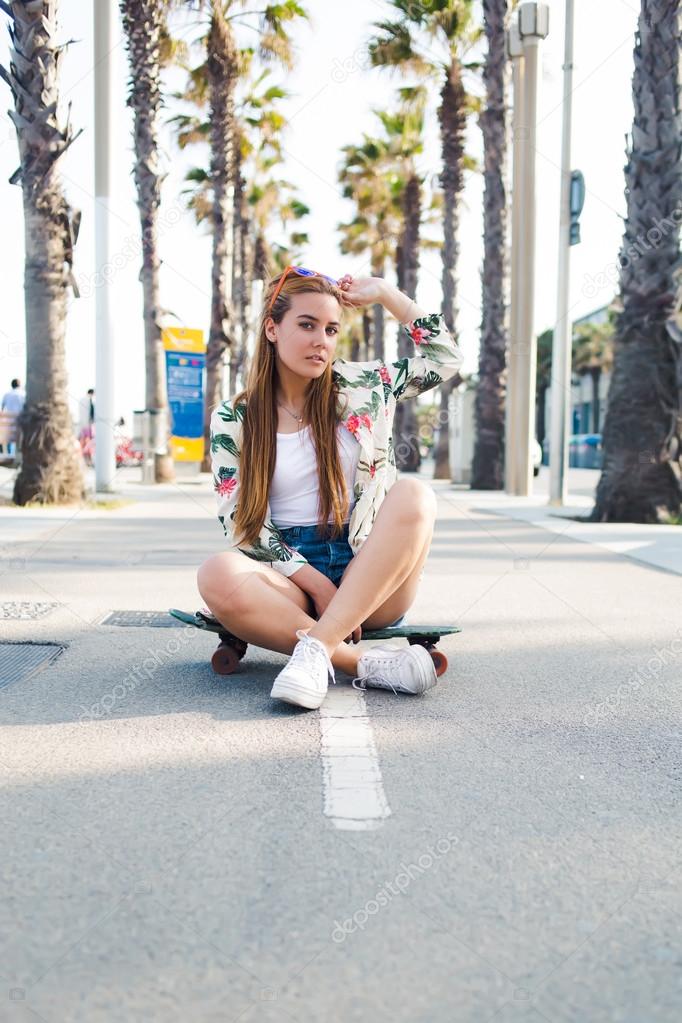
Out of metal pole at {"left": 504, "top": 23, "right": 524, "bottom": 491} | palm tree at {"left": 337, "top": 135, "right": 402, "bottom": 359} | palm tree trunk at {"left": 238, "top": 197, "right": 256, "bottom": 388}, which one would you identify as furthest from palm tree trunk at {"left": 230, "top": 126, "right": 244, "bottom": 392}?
metal pole at {"left": 504, "top": 23, "right": 524, "bottom": 491}

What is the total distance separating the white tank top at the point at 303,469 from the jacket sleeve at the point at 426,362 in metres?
0.32

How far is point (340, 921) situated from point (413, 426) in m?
30.2

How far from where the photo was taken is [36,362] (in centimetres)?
1222

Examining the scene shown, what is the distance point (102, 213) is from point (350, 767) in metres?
14.0

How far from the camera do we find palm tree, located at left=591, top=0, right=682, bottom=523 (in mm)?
12031

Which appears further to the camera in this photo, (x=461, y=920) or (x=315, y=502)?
(x=315, y=502)

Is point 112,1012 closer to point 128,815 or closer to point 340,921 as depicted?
point 340,921

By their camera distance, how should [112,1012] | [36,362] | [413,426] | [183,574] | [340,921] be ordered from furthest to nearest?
[413,426] → [36,362] → [183,574] → [340,921] → [112,1012]

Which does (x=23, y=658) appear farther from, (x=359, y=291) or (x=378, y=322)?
(x=378, y=322)

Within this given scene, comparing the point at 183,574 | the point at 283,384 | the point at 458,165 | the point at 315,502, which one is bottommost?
the point at 183,574

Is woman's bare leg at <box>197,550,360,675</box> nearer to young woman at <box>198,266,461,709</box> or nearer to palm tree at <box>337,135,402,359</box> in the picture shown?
young woman at <box>198,266,461,709</box>

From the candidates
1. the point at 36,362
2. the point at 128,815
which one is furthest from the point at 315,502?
the point at 36,362

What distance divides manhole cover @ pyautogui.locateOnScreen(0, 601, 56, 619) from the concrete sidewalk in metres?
0.61

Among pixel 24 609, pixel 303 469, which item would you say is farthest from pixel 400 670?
pixel 24 609
